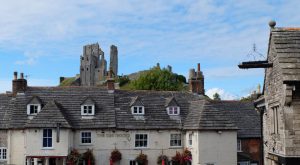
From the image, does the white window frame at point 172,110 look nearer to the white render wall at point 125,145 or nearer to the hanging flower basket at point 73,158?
the white render wall at point 125,145

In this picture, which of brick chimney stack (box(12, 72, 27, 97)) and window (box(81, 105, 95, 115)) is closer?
window (box(81, 105, 95, 115))

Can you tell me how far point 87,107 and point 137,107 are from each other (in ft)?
15.5

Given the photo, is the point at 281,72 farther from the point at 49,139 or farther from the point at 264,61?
the point at 49,139

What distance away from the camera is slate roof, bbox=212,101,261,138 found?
145ft

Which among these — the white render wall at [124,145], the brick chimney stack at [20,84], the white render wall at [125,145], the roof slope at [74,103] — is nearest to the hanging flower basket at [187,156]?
the white render wall at [124,145]

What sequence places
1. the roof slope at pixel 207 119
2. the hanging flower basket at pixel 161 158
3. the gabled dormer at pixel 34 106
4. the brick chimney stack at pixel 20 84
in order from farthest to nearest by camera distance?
1. the brick chimney stack at pixel 20 84
2. the hanging flower basket at pixel 161 158
3. the gabled dormer at pixel 34 106
4. the roof slope at pixel 207 119

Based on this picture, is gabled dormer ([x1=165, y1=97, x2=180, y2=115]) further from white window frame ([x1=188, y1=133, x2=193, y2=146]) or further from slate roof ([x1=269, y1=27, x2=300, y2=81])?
slate roof ([x1=269, y1=27, x2=300, y2=81])

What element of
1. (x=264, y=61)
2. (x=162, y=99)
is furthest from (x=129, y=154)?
(x=264, y=61)

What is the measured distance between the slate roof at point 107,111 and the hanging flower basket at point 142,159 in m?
2.52

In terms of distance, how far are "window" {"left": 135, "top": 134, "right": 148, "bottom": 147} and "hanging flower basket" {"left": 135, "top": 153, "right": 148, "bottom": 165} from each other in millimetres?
1006

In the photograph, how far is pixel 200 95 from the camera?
45.9 m

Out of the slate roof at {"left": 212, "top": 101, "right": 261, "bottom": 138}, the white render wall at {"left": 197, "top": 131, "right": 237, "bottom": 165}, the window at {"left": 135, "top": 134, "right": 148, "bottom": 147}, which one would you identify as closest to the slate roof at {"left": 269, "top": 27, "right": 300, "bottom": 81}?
the white render wall at {"left": 197, "top": 131, "right": 237, "bottom": 165}

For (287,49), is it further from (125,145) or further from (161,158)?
(125,145)

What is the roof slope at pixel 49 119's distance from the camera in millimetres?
36875
